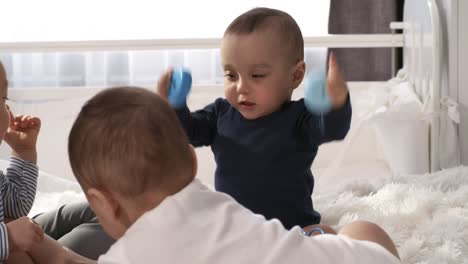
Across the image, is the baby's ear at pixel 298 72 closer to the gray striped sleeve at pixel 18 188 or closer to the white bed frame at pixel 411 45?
the gray striped sleeve at pixel 18 188

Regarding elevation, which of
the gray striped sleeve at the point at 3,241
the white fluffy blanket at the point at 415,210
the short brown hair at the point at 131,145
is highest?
the short brown hair at the point at 131,145

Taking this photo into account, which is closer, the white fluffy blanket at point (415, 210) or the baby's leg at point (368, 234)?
the baby's leg at point (368, 234)

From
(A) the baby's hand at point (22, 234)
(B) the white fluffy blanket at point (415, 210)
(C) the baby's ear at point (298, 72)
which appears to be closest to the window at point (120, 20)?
(B) the white fluffy blanket at point (415, 210)

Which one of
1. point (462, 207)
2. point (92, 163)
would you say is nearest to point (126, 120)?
point (92, 163)

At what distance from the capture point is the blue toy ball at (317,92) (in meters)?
1.20

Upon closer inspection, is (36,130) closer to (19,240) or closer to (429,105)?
(19,240)

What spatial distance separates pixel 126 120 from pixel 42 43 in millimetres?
1697

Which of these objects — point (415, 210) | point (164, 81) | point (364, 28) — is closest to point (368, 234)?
point (164, 81)

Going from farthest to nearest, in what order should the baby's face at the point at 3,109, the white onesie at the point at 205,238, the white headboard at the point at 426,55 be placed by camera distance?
the white headboard at the point at 426,55 → the baby's face at the point at 3,109 → the white onesie at the point at 205,238

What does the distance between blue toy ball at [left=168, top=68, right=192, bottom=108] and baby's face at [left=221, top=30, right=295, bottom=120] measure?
65mm

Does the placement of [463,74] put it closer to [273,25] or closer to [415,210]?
[415,210]

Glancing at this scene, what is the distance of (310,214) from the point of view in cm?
143

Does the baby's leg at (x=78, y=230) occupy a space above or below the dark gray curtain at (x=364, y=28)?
below

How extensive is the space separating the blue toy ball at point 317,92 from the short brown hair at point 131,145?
12.4 inches
